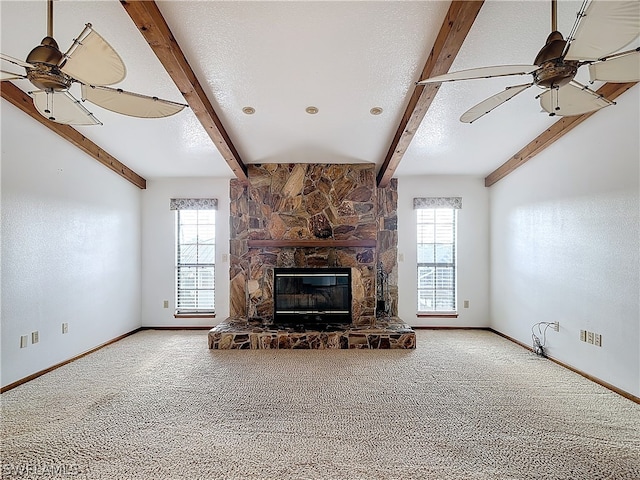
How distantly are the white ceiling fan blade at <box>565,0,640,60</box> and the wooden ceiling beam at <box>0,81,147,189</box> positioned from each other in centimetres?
430

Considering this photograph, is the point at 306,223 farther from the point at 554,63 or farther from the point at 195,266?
the point at 554,63

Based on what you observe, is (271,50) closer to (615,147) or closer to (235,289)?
(615,147)

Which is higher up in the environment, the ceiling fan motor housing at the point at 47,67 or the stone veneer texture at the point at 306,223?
the ceiling fan motor housing at the point at 47,67

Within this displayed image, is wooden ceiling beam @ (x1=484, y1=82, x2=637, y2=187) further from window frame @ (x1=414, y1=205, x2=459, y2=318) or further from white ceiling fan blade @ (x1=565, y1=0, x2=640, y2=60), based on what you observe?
white ceiling fan blade @ (x1=565, y1=0, x2=640, y2=60)

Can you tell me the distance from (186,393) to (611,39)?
3773 mm

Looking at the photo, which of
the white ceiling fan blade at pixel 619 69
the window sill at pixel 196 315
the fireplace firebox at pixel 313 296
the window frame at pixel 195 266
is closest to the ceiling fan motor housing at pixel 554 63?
the white ceiling fan blade at pixel 619 69

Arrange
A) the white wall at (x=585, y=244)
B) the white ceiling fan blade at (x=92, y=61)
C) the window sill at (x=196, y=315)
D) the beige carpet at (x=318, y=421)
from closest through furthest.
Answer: the white ceiling fan blade at (x=92, y=61), the beige carpet at (x=318, y=421), the white wall at (x=585, y=244), the window sill at (x=196, y=315)

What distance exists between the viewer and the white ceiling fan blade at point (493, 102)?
2.41 metres

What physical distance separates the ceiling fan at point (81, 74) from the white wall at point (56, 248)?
1.52 meters

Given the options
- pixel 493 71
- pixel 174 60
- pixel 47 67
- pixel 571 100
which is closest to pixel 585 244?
pixel 571 100

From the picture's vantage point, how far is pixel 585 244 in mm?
3645

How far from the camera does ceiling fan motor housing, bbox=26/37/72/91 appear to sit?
1.96 metres

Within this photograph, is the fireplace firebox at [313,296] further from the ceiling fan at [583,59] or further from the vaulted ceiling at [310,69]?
the ceiling fan at [583,59]

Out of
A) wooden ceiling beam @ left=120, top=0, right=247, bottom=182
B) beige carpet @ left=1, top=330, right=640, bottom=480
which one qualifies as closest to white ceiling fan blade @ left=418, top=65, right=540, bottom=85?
wooden ceiling beam @ left=120, top=0, right=247, bottom=182
